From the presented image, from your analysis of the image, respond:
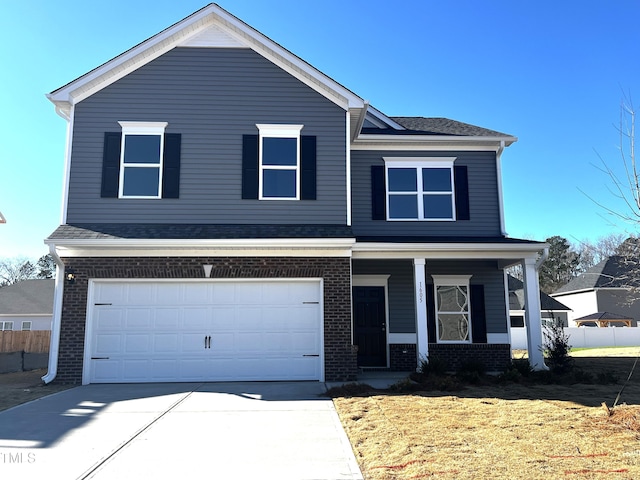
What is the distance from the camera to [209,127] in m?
11.8

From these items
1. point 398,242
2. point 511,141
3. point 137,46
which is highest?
point 137,46

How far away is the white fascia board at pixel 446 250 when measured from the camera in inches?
457

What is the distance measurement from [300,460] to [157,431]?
2.22m

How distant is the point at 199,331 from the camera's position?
1088 cm

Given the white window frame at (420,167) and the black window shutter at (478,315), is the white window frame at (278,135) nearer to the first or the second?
the white window frame at (420,167)

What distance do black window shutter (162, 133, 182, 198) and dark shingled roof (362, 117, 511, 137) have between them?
201 inches

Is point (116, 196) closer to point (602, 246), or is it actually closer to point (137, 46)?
point (137, 46)

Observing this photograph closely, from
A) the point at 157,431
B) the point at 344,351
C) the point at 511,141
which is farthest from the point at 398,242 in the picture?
the point at 157,431

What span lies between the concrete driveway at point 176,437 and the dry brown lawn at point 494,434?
412 millimetres

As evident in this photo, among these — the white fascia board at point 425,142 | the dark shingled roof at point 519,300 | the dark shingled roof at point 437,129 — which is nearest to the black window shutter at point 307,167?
A: the white fascia board at point 425,142

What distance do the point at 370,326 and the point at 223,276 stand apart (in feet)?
15.1

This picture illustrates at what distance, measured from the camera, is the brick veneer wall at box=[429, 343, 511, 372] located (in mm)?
13305

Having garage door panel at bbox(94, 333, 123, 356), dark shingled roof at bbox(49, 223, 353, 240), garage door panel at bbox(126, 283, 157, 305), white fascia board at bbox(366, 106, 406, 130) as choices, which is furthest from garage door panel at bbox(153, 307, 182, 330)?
white fascia board at bbox(366, 106, 406, 130)

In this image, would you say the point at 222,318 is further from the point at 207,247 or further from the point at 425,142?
the point at 425,142
